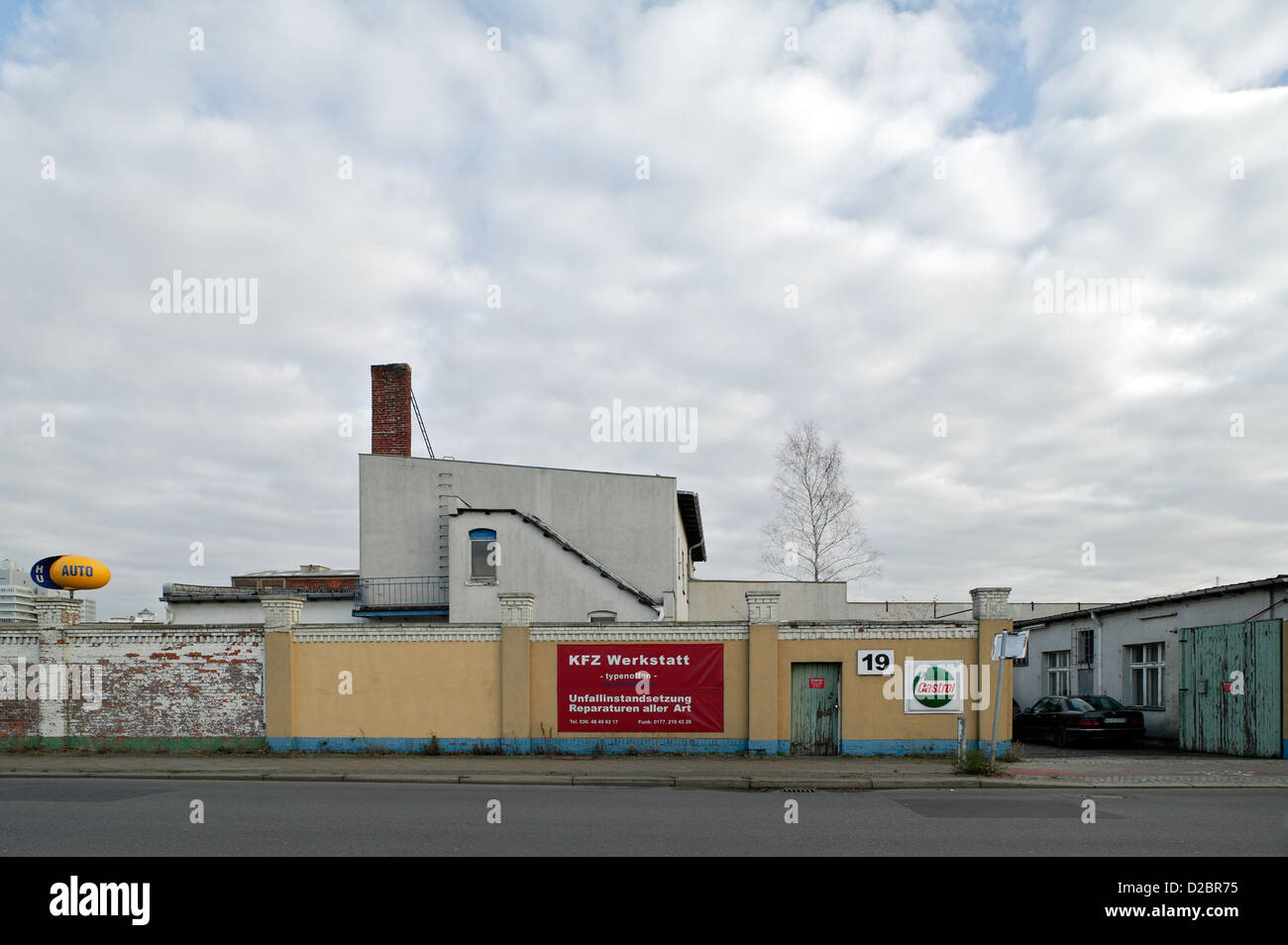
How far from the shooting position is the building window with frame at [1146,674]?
2317cm

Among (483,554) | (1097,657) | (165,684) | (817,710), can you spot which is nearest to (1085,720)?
(1097,657)

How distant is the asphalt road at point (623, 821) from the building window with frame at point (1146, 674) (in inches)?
361

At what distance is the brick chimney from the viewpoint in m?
31.6

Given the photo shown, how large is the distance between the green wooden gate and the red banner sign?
1059cm

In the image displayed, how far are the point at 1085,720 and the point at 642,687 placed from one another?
425 inches

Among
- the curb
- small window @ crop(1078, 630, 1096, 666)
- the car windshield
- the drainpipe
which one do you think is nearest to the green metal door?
the curb

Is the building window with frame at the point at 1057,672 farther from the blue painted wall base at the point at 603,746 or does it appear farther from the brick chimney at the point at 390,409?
the brick chimney at the point at 390,409

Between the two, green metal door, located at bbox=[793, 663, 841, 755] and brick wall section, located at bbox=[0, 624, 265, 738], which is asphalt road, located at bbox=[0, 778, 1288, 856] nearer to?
green metal door, located at bbox=[793, 663, 841, 755]

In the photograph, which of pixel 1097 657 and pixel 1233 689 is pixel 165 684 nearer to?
pixel 1233 689

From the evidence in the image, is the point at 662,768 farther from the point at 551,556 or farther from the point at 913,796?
the point at 551,556

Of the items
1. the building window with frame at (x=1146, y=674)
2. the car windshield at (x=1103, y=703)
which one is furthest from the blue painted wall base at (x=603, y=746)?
the building window with frame at (x=1146, y=674)

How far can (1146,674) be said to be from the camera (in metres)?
23.8

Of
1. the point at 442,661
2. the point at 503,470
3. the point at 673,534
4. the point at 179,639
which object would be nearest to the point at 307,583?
the point at 503,470
